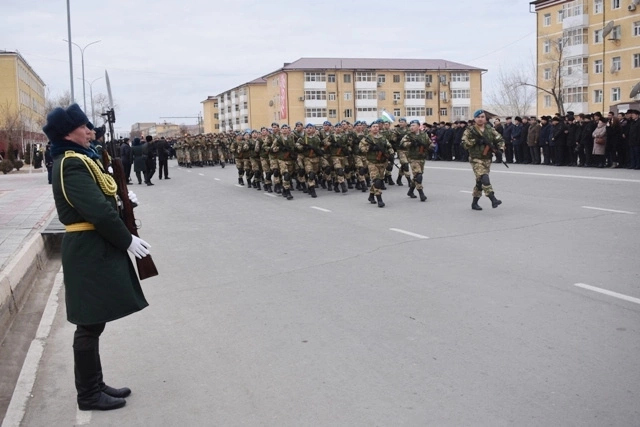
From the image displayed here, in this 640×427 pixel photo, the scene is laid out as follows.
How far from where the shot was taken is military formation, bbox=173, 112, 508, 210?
15.6 meters

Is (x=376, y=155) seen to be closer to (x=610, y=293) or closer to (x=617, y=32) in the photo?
(x=610, y=293)

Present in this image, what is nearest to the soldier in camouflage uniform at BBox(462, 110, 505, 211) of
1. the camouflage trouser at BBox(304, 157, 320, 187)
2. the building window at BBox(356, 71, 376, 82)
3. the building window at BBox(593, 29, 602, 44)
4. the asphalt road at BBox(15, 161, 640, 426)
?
the asphalt road at BBox(15, 161, 640, 426)

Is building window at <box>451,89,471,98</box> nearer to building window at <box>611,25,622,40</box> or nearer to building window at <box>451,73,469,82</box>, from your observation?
building window at <box>451,73,469,82</box>

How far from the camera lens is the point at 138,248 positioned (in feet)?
14.7

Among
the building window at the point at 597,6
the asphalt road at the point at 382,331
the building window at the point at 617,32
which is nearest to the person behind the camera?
the asphalt road at the point at 382,331

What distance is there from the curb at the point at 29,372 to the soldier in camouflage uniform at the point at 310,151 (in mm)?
11266

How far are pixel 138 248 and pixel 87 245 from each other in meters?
0.32

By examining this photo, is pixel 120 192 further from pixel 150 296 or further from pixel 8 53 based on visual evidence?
pixel 8 53

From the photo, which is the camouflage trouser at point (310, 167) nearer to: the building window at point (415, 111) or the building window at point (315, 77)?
the building window at point (315, 77)

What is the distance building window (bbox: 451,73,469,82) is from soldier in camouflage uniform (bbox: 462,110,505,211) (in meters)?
88.0

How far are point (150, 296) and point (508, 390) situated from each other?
4499 mm

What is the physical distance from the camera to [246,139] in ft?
73.3

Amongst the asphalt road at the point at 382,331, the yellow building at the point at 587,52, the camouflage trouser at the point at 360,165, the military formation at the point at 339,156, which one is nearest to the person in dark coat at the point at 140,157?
the military formation at the point at 339,156

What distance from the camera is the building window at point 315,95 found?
305 feet
